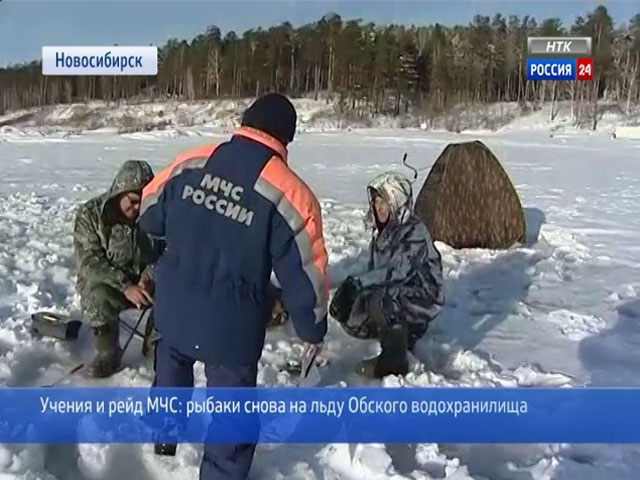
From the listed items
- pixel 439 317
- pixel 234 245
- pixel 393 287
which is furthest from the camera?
pixel 439 317

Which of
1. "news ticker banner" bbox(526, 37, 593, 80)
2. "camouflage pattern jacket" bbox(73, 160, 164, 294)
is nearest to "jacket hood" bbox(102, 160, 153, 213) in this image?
"camouflage pattern jacket" bbox(73, 160, 164, 294)

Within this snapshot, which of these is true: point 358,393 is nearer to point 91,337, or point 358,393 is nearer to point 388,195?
point 388,195

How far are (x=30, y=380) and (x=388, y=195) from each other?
1.51m

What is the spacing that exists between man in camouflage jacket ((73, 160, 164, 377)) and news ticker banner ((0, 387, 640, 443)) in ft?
1.07

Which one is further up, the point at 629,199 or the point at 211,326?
the point at 629,199

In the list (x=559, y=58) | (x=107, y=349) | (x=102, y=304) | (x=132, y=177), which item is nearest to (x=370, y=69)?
(x=559, y=58)

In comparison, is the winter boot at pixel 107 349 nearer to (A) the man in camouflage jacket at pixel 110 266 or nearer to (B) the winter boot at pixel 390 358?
(A) the man in camouflage jacket at pixel 110 266

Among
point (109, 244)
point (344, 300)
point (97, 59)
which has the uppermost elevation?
point (97, 59)

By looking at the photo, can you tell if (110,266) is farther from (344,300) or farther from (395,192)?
(395,192)

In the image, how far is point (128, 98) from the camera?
2.79 meters

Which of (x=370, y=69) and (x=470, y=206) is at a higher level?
(x=370, y=69)

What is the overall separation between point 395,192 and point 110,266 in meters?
1.12

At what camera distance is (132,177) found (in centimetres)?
276

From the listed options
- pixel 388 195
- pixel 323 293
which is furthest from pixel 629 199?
pixel 323 293
